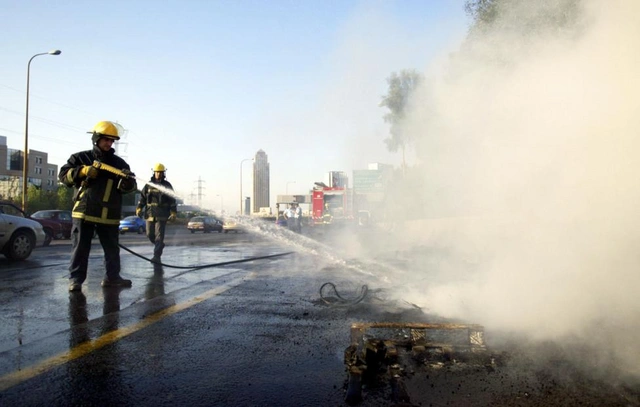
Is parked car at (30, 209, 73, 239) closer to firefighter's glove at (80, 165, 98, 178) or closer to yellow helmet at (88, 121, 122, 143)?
yellow helmet at (88, 121, 122, 143)

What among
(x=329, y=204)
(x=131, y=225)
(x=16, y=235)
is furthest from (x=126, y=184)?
(x=131, y=225)

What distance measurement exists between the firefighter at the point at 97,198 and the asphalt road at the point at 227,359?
1.20ft

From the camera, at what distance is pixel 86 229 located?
16.3 feet

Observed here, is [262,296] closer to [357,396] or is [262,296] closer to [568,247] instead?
[357,396]

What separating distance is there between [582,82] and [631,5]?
0.66 metres

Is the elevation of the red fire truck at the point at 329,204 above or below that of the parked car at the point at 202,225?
above

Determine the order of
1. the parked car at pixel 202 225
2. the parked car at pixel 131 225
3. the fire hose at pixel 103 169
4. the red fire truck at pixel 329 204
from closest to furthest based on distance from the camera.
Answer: the fire hose at pixel 103 169 → the red fire truck at pixel 329 204 → the parked car at pixel 131 225 → the parked car at pixel 202 225

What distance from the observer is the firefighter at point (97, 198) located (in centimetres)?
486

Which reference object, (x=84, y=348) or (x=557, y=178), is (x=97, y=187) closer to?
(x=84, y=348)

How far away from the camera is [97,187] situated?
5074mm

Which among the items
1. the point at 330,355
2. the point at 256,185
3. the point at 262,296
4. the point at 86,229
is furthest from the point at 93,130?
the point at 256,185

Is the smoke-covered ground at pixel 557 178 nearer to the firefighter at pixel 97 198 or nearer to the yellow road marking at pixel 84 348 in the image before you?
the yellow road marking at pixel 84 348

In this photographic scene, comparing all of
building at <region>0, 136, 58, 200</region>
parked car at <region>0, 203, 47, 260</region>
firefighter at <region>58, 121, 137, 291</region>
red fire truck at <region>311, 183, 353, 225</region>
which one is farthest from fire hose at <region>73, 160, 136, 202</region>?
building at <region>0, 136, 58, 200</region>

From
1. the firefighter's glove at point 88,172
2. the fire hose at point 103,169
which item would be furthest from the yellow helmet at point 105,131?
the firefighter's glove at point 88,172
